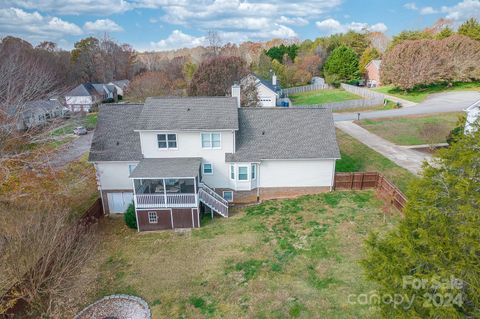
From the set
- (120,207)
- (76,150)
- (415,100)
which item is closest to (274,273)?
(120,207)

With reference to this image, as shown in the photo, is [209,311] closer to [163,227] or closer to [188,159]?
[163,227]

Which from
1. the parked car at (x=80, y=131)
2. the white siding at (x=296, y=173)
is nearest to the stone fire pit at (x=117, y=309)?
the white siding at (x=296, y=173)

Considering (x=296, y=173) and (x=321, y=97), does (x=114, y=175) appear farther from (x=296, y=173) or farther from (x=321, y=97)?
(x=321, y=97)

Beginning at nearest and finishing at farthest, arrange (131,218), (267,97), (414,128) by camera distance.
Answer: (131,218) → (414,128) → (267,97)

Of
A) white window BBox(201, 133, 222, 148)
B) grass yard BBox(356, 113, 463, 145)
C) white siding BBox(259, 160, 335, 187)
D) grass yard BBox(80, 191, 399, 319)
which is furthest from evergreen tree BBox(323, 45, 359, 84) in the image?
white window BBox(201, 133, 222, 148)

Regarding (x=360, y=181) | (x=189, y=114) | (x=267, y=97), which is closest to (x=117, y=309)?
(x=189, y=114)

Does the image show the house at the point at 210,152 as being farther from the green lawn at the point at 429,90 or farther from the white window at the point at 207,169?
the green lawn at the point at 429,90

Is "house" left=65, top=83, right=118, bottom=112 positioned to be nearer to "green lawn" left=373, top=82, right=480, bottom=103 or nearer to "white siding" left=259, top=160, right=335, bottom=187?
"white siding" left=259, top=160, right=335, bottom=187
